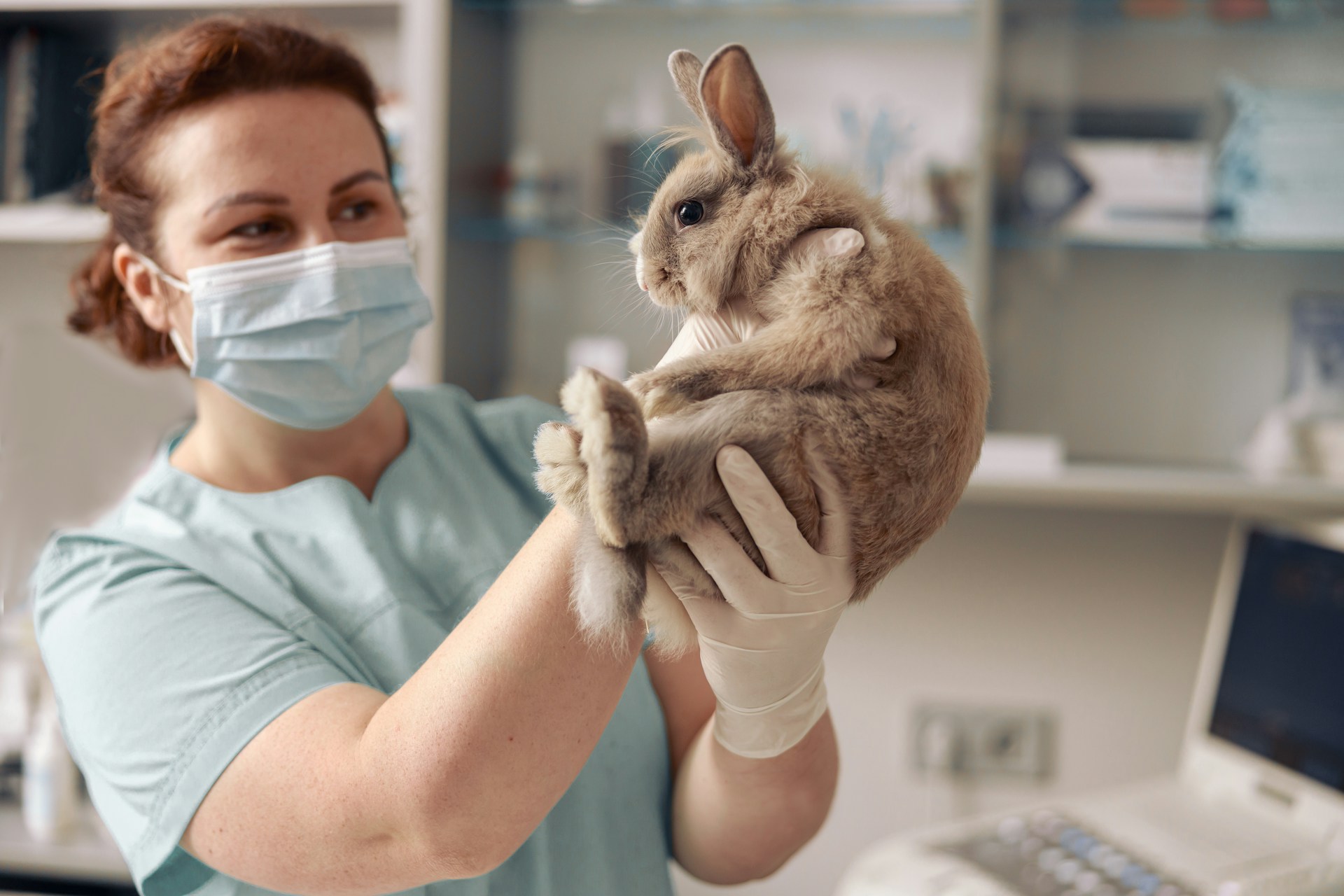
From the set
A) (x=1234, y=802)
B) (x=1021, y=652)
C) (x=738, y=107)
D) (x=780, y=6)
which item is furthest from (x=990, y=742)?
(x=738, y=107)

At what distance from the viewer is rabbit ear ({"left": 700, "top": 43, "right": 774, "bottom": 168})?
0.63 m

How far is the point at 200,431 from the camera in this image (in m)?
1.10

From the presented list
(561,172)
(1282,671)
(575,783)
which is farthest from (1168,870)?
(561,172)

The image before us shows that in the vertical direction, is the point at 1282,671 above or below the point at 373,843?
below

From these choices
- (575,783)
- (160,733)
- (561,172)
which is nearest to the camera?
(160,733)

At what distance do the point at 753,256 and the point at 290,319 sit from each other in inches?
21.9

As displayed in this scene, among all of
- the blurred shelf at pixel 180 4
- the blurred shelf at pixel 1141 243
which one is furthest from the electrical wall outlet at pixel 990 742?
the blurred shelf at pixel 180 4

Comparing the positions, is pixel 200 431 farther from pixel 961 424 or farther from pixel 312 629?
pixel 961 424

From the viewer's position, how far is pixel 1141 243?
68.2 inches

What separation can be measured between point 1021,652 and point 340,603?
154 centimetres

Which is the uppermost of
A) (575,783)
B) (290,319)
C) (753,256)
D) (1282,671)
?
(753,256)

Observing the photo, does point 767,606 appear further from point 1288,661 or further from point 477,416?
point 1288,661

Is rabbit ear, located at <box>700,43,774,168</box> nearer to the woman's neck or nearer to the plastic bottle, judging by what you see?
the woman's neck

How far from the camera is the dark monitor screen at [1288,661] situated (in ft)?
4.96
